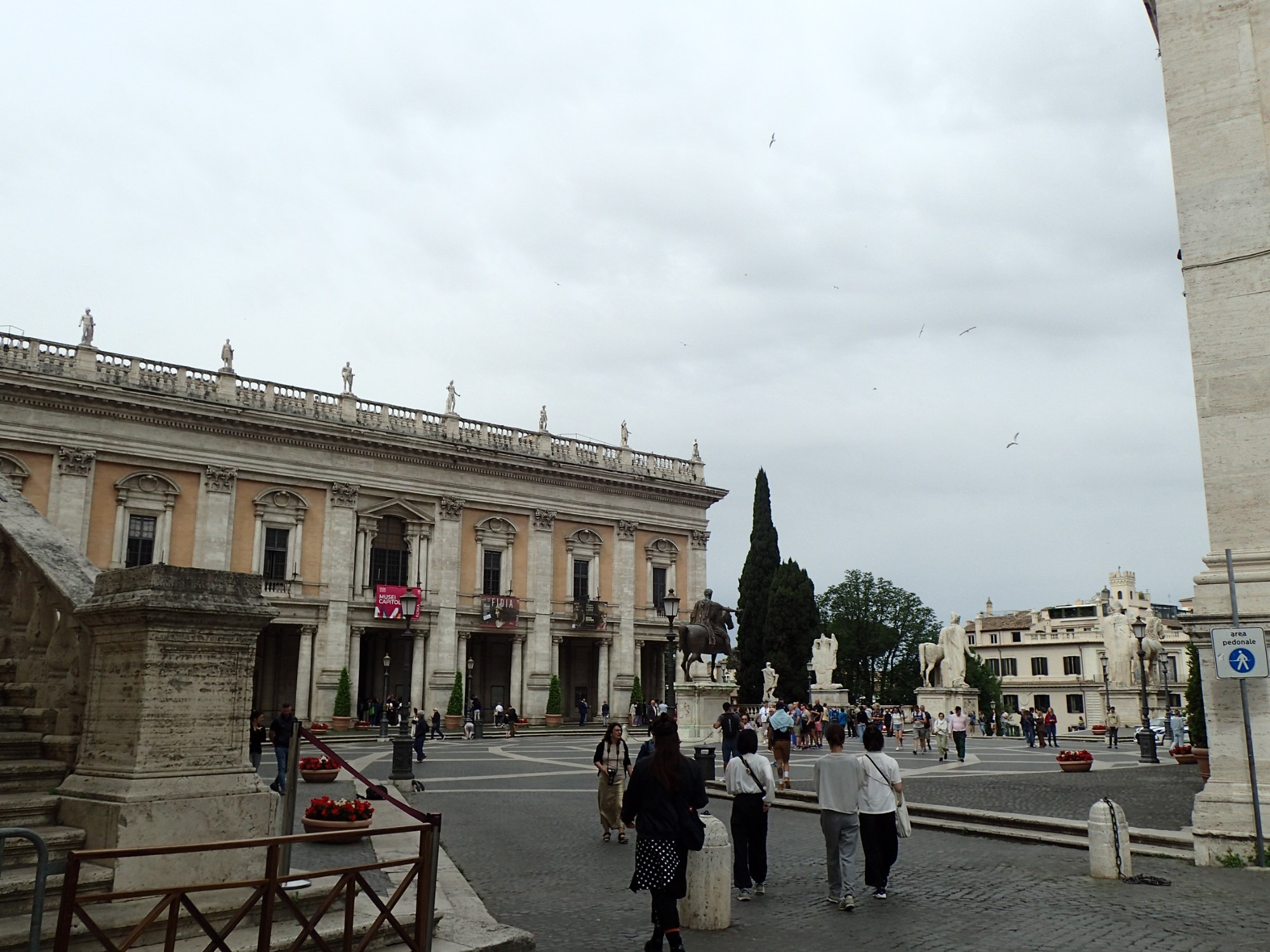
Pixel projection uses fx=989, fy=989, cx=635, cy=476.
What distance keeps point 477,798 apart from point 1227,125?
15.2 metres

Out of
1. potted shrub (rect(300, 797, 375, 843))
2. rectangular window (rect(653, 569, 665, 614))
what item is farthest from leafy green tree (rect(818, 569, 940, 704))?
potted shrub (rect(300, 797, 375, 843))

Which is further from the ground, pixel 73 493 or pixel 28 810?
pixel 73 493

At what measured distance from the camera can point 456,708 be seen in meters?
43.8

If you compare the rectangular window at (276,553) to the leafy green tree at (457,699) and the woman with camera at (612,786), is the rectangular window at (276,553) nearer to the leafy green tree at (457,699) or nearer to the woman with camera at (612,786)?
the leafy green tree at (457,699)

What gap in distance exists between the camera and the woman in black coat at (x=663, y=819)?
23.2 feet

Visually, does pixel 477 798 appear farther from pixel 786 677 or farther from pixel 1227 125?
pixel 786 677

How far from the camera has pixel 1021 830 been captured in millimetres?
13320

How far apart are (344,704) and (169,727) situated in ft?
124

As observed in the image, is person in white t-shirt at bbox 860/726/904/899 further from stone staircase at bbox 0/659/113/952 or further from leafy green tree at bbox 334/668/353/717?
leafy green tree at bbox 334/668/353/717

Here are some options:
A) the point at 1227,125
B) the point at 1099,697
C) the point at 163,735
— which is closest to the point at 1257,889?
the point at 1227,125

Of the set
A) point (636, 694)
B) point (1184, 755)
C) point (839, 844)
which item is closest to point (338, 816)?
point (839, 844)

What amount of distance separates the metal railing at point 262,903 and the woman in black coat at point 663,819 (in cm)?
171

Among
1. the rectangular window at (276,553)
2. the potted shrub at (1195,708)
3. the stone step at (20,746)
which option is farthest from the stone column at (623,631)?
the stone step at (20,746)

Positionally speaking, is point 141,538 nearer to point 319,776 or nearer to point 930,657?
point 319,776
